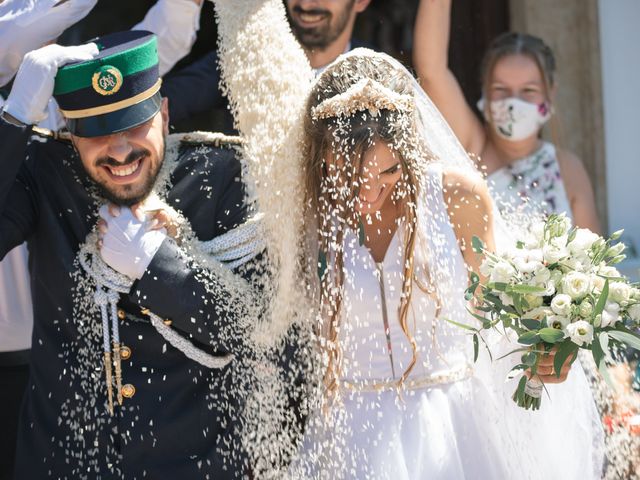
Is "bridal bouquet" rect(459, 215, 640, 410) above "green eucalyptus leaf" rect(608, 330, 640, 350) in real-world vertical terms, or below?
above

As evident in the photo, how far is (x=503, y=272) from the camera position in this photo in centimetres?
276

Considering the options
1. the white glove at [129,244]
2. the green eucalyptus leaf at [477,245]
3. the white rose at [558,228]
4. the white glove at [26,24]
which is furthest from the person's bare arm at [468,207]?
the white glove at [26,24]

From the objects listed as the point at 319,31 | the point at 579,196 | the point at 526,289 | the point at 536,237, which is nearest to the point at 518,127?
the point at 579,196

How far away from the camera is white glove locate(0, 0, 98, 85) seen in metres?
3.28

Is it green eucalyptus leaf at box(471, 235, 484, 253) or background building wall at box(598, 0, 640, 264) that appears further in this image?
background building wall at box(598, 0, 640, 264)

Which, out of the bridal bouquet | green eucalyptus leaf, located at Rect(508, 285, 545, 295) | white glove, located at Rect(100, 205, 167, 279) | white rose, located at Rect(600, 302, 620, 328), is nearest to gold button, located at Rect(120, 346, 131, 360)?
white glove, located at Rect(100, 205, 167, 279)

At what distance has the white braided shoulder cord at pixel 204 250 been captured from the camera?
9.80ft

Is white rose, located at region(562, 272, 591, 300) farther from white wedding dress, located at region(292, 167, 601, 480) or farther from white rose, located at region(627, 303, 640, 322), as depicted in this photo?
white wedding dress, located at region(292, 167, 601, 480)

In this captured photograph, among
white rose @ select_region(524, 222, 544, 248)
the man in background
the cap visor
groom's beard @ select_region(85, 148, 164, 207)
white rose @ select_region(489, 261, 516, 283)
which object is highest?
the man in background

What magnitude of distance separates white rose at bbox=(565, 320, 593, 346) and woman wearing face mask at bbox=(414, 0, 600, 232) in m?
1.44

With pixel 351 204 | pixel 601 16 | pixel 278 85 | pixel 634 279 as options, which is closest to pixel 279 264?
pixel 351 204

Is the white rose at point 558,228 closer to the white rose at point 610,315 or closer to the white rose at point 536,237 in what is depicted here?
the white rose at point 536,237

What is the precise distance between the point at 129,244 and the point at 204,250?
220mm

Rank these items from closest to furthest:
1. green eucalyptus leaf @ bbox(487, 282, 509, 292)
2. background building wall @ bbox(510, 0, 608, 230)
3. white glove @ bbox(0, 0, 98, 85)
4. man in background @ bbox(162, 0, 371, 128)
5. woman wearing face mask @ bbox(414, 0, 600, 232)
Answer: green eucalyptus leaf @ bbox(487, 282, 509, 292)
white glove @ bbox(0, 0, 98, 85)
man in background @ bbox(162, 0, 371, 128)
woman wearing face mask @ bbox(414, 0, 600, 232)
background building wall @ bbox(510, 0, 608, 230)
